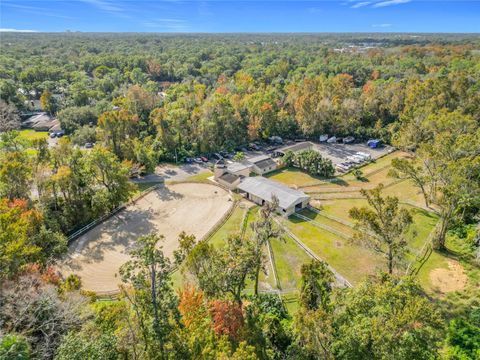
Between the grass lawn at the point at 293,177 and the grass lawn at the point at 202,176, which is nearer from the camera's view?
the grass lawn at the point at 293,177

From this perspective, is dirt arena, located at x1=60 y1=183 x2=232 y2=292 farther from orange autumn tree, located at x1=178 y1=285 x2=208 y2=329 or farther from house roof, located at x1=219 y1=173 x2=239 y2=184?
orange autumn tree, located at x1=178 y1=285 x2=208 y2=329

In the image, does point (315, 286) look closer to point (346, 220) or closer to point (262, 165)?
point (346, 220)

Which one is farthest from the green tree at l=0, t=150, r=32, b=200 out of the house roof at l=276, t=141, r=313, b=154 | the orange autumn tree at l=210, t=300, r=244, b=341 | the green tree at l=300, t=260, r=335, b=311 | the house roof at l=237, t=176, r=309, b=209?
the house roof at l=276, t=141, r=313, b=154

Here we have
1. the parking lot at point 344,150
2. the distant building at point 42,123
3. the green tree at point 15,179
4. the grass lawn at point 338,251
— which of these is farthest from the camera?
the distant building at point 42,123

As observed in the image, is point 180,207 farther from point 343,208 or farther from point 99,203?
point 343,208

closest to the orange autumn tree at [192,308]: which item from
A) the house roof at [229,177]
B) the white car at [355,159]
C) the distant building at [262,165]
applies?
the house roof at [229,177]

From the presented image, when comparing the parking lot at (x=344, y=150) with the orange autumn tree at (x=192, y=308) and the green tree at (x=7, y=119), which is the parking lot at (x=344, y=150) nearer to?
the orange autumn tree at (x=192, y=308)

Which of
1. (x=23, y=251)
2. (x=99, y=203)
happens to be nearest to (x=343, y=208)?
(x=99, y=203)

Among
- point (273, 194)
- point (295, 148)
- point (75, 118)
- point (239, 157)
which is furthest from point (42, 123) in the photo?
point (273, 194)
